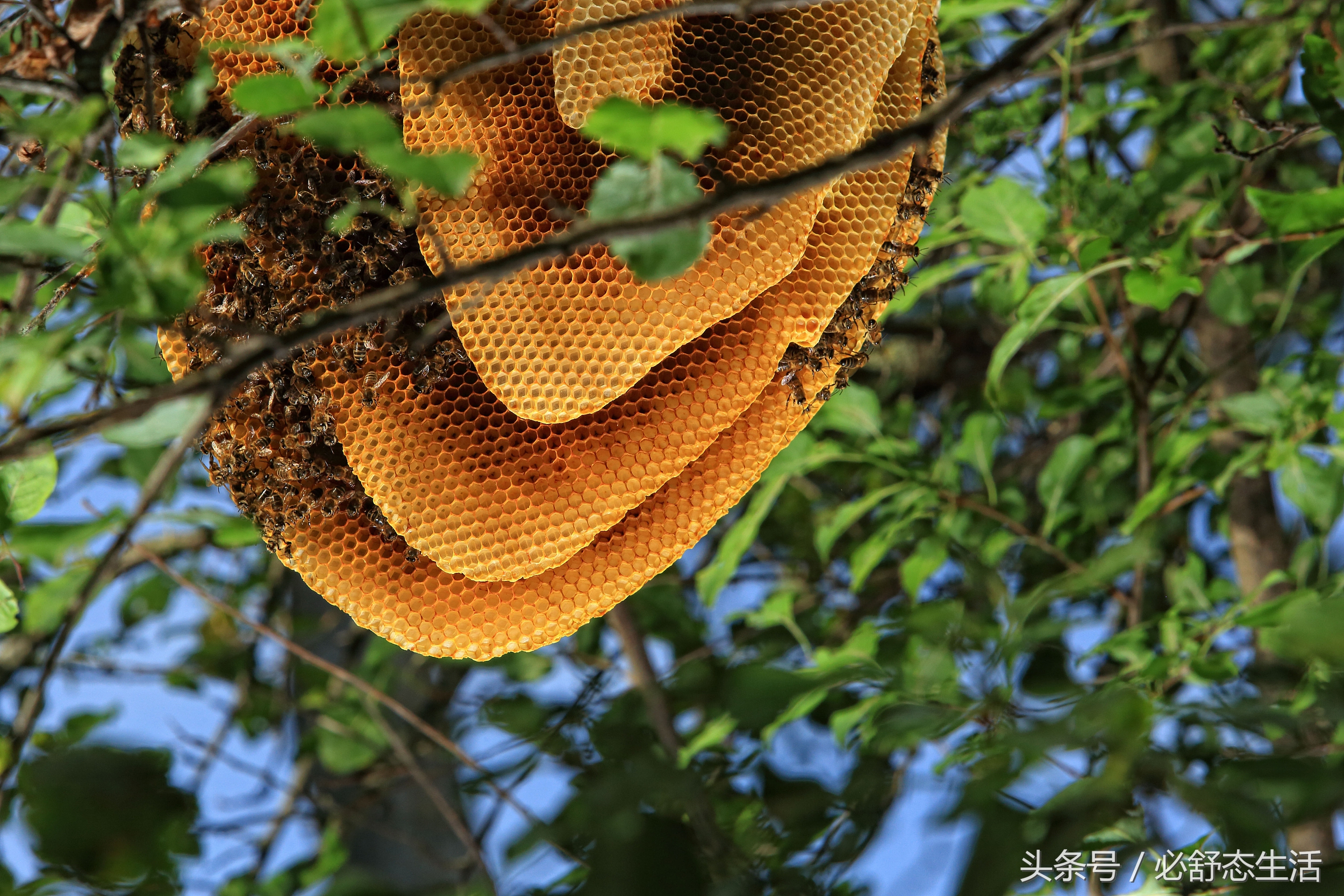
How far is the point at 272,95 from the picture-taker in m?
0.58

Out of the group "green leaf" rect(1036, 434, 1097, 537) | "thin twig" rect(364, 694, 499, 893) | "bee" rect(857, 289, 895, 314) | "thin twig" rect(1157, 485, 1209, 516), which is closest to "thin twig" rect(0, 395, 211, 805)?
"bee" rect(857, 289, 895, 314)

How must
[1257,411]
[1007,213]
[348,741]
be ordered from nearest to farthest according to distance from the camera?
[1007,213] < [1257,411] < [348,741]

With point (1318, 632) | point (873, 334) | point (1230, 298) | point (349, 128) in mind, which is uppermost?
point (1230, 298)

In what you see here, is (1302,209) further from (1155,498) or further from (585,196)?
(585,196)

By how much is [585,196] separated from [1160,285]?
98 cm

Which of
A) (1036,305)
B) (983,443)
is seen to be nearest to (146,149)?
(1036,305)

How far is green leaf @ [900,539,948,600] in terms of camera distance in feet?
5.78

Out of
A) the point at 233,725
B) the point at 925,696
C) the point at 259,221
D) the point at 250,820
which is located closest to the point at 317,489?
the point at 259,221

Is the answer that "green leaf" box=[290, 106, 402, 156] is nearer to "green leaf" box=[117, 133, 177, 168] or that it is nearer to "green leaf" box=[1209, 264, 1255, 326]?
"green leaf" box=[117, 133, 177, 168]

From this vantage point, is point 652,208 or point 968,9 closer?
point 652,208

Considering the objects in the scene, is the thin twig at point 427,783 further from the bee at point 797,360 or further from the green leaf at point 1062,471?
the green leaf at point 1062,471

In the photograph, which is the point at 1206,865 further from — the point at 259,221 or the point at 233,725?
the point at 233,725

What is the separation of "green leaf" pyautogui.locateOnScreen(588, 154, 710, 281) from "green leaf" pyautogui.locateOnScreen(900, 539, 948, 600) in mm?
1289

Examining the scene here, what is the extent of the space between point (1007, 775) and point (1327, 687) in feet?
1.01
